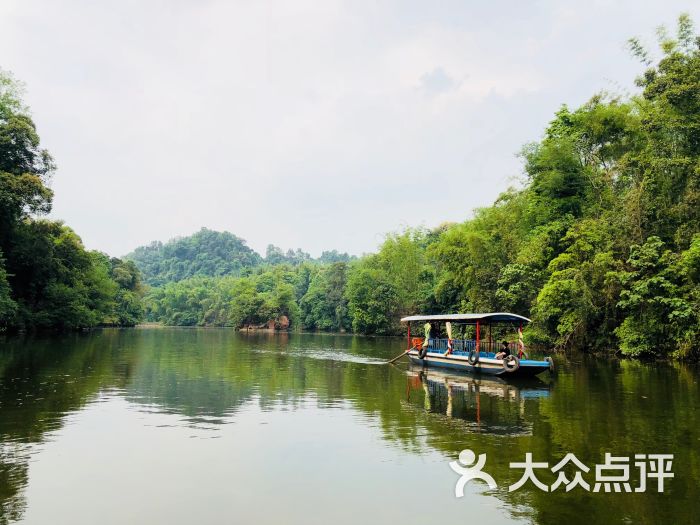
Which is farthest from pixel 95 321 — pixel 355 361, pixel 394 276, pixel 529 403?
pixel 529 403

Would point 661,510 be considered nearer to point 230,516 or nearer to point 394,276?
point 230,516

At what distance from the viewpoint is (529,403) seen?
15258 millimetres

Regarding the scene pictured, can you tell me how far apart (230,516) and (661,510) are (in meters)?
5.45

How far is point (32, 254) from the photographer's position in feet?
145

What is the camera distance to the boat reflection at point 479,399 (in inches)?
486

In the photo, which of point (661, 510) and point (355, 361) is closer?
point (661, 510)

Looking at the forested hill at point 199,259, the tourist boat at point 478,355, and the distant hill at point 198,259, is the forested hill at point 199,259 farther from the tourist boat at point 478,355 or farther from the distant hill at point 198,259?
the tourist boat at point 478,355

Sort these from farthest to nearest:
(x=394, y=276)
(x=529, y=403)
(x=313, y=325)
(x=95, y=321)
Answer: (x=313, y=325)
(x=394, y=276)
(x=95, y=321)
(x=529, y=403)

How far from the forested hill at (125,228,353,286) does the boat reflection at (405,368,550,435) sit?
15117 centimetres

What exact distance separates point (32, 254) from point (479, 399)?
41.2 metres

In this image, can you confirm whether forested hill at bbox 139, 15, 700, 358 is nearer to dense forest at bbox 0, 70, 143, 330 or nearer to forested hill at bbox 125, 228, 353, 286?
dense forest at bbox 0, 70, 143, 330

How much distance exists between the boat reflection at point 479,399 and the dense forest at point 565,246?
1177 centimetres
